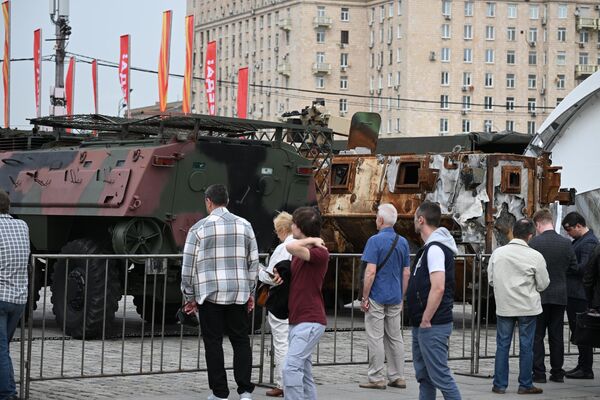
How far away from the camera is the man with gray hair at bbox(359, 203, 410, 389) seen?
47.1 ft

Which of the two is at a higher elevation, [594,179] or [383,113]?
[383,113]

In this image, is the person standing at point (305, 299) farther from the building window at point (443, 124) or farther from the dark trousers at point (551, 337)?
the building window at point (443, 124)

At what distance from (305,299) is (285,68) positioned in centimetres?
12045

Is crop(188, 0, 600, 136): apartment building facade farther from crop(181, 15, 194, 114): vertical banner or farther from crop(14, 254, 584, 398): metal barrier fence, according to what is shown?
crop(14, 254, 584, 398): metal barrier fence

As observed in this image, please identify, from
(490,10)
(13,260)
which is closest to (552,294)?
(13,260)

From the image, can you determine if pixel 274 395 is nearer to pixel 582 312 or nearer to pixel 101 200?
pixel 582 312

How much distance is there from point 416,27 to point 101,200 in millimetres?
108147

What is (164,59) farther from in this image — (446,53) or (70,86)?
(446,53)

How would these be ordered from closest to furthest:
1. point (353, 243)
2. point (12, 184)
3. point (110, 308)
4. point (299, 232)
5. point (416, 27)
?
point (299, 232) < point (110, 308) < point (12, 184) < point (353, 243) < point (416, 27)

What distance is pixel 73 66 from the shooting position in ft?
177

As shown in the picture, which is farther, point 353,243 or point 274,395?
point 353,243

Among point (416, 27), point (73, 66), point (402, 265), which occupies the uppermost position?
point (416, 27)

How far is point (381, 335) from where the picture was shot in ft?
48.1

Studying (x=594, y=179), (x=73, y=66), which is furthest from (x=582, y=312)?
(x=73, y=66)
